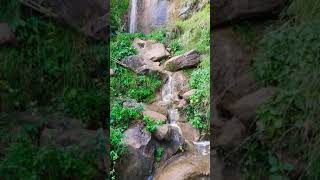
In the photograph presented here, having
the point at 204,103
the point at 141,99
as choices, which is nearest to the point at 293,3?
the point at 204,103

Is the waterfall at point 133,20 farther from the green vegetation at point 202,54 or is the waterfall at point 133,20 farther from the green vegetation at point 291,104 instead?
the green vegetation at point 291,104

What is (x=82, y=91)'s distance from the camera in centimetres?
230

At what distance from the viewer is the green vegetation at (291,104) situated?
5.26 feet

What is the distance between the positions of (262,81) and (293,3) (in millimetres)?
347

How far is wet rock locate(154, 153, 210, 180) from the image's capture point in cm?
Answer: 312

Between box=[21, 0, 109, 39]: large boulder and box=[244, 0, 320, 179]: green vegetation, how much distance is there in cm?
92

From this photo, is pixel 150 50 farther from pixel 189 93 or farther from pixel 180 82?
pixel 189 93

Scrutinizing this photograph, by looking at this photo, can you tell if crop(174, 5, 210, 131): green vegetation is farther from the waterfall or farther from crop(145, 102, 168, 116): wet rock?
the waterfall

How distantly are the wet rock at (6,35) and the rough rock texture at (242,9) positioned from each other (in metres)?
0.98

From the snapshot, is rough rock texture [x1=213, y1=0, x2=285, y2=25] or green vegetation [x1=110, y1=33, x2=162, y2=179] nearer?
rough rock texture [x1=213, y1=0, x2=285, y2=25]

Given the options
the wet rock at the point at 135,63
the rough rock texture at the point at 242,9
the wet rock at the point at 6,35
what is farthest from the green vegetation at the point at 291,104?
the wet rock at the point at 135,63

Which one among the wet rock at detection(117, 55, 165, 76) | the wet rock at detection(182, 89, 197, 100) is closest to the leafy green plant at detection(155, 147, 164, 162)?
the wet rock at detection(182, 89, 197, 100)

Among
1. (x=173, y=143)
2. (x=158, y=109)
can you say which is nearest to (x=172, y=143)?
(x=173, y=143)

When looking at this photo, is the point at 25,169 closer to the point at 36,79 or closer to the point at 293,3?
the point at 36,79
